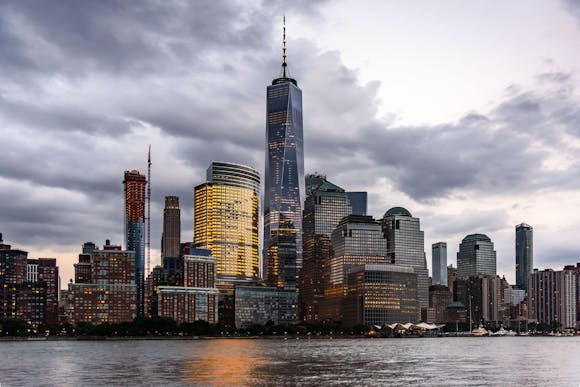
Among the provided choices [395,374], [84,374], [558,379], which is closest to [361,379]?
[395,374]

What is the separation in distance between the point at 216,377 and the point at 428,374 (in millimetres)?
34760

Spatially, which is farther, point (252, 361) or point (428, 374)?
point (252, 361)

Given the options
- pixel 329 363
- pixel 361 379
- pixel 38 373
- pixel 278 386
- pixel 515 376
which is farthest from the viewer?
pixel 329 363

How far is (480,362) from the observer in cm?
16400

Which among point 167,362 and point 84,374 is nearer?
point 84,374

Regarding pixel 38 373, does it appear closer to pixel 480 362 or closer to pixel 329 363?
pixel 329 363

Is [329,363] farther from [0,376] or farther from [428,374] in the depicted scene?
[0,376]

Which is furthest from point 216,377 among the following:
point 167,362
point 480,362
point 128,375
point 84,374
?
point 480,362

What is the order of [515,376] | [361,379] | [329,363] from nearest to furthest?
1. [361,379]
2. [515,376]
3. [329,363]

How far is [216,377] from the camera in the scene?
11956 cm

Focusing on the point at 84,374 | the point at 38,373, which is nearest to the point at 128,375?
the point at 84,374

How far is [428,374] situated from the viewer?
12719cm

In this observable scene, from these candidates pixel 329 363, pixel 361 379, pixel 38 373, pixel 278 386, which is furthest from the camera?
pixel 329 363

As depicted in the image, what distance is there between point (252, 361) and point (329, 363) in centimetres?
1740
